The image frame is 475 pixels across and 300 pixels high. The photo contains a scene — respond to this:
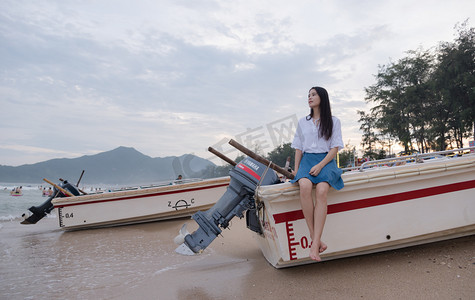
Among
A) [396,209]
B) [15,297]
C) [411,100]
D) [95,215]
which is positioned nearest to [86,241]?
[95,215]

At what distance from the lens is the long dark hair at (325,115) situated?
327 centimetres

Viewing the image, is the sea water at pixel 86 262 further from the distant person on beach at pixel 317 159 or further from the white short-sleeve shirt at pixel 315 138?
the white short-sleeve shirt at pixel 315 138

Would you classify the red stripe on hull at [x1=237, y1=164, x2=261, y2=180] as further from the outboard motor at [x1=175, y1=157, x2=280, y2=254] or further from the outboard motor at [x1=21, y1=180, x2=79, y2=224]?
the outboard motor at [x1=21, y1=180, x2=79, y2=224]

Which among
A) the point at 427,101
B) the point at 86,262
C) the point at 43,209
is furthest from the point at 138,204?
the point at 427,101

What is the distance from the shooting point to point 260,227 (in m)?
3.98

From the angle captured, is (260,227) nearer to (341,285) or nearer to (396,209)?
(341,285)

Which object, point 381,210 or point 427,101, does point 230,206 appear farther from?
point 427,101

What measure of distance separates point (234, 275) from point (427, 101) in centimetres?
3347

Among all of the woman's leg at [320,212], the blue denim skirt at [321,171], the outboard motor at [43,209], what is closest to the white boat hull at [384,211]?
the blue denim skirt at [321,171]

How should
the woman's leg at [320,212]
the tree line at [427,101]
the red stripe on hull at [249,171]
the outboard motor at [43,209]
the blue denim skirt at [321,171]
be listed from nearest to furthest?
the woman's leg at [320,212]
the blue denim skirt at [321,171]
the red stripe on hull at [249,171]
the outboard motor at [43,209]
the tree line at [427,101]

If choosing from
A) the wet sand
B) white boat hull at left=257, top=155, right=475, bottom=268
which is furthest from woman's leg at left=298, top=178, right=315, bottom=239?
the wet sand

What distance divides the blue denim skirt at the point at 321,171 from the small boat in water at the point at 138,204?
5.70 metres

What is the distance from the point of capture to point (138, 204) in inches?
357

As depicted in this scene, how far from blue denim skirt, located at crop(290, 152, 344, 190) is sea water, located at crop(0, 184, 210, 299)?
2445 mm
